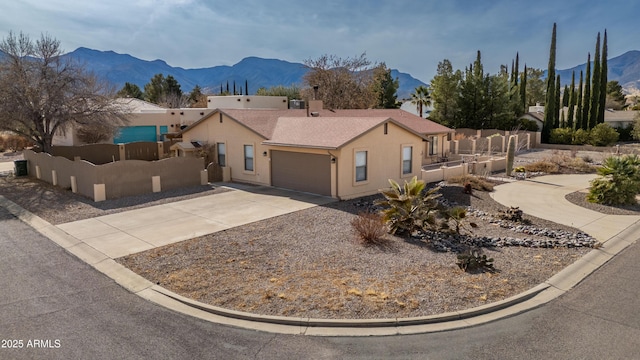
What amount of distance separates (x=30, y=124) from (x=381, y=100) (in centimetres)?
4931

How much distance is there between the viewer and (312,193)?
19.6 meters

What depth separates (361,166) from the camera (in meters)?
19.6

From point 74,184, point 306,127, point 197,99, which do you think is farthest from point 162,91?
point 306,127

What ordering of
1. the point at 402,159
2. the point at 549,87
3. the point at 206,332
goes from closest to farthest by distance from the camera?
the point at 206,332
the point at 402,159
the point at 549,87

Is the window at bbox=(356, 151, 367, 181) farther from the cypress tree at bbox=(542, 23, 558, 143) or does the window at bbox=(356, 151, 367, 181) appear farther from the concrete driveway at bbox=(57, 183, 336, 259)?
the cypress tree at bbox=(542, 23, 558, 143)

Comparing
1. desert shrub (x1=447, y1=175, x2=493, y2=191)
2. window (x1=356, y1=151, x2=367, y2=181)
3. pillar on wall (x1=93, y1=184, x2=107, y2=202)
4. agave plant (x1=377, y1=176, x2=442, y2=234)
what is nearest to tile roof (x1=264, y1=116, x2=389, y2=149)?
window (x1=356, y1=151, x2=367, y2=181)

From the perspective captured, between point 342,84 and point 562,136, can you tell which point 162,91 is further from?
point 562,136

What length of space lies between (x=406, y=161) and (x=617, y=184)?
369 inches

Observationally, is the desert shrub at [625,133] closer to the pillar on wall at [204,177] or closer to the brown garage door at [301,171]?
the brown garage door at [301,171]

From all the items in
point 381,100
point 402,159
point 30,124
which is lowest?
point 402,159

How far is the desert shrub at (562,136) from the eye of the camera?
46.8 m

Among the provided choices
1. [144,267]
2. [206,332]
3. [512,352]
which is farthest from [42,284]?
[512,352]

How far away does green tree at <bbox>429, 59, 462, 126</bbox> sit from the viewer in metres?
50.0

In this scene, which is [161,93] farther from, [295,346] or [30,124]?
[295,346]
